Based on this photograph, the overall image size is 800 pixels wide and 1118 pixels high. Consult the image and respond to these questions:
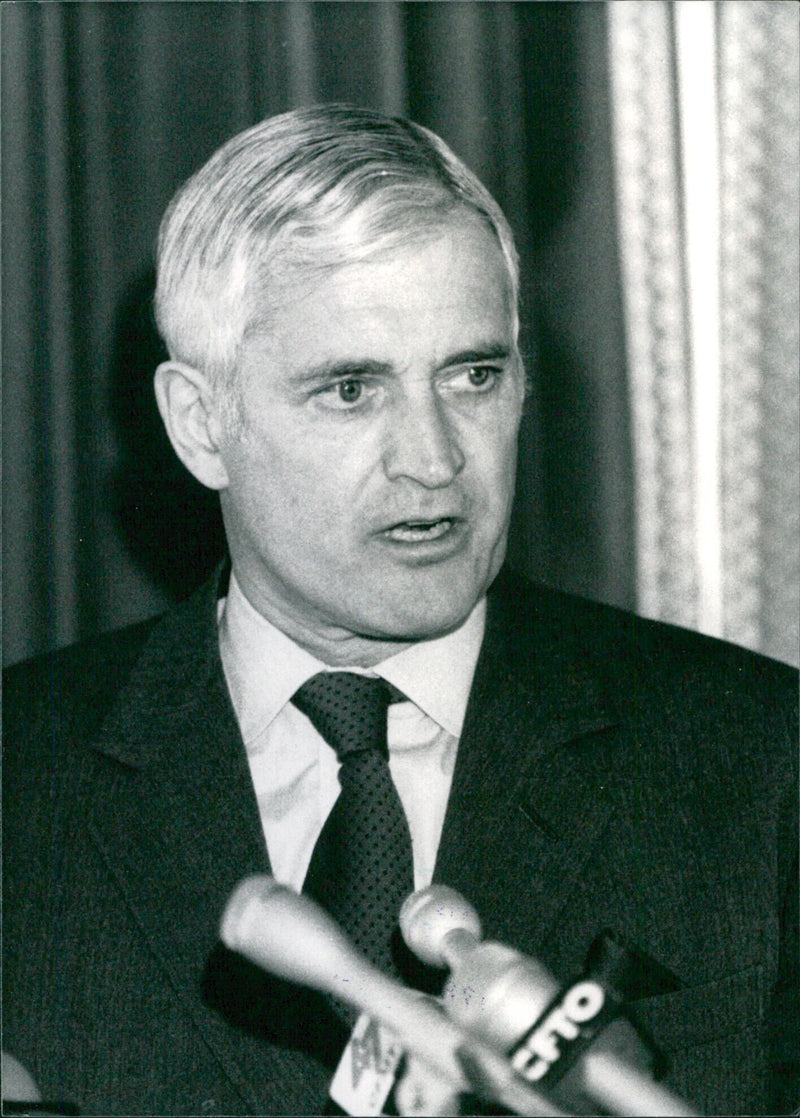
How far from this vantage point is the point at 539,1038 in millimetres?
706

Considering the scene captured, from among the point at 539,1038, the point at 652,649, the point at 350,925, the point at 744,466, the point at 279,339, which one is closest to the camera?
the point at 539,1038

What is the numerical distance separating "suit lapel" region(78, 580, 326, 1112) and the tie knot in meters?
0.09

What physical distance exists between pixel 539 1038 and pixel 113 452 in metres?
1.44

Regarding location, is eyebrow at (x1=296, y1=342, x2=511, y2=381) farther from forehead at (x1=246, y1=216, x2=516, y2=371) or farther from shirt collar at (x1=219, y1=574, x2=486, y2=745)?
shirt collar at (x1=219, y1=574, x2=486, y2=745)

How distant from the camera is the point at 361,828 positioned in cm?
133

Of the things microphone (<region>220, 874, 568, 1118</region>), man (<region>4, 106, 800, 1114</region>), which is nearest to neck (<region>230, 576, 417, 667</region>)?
man (<region>4, 106, 800, 1114</region>)

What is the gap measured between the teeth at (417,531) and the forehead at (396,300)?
18cm

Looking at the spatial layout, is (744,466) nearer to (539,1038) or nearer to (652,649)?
(652,649)

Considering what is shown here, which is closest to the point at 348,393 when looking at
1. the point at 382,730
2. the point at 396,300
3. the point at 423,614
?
the point at 396,300

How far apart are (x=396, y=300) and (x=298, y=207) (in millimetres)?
146

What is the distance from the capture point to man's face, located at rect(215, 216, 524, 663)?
4.39ft

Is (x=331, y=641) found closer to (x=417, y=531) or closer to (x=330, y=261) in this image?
(x=417, y=531)

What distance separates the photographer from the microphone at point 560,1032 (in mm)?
700

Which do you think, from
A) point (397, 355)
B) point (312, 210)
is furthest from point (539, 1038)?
point (312, 210)
